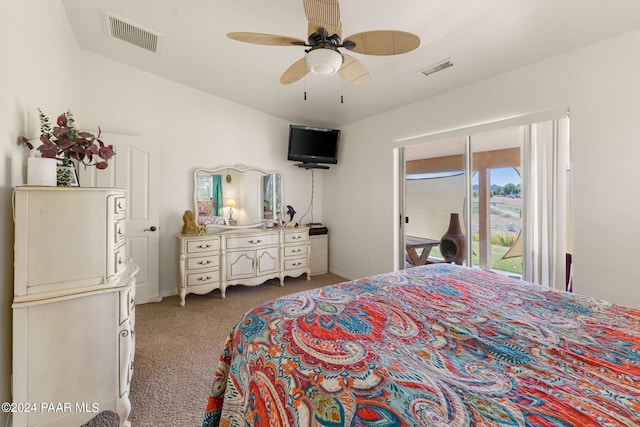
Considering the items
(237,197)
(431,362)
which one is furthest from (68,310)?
(237,197)

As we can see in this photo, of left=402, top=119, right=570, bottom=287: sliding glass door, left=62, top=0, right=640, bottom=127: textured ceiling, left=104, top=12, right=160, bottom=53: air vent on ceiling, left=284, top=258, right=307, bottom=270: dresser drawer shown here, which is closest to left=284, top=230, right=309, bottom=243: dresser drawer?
left=284, top=258, right=307, bottom=270: dresser drawer

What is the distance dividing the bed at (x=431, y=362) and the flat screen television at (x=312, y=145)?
3.07 meters

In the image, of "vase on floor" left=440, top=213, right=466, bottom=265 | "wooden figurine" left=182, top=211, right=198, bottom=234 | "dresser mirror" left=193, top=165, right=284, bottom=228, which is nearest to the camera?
"vase on floor" left=440, top=213, right=466, bottom=265

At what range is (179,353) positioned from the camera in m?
2.33

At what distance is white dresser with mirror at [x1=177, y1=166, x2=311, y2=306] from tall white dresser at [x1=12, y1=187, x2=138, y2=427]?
1.76 meters

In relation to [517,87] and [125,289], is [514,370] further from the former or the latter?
[517,87]

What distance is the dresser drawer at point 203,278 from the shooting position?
3396mm

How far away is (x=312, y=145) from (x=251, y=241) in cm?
176

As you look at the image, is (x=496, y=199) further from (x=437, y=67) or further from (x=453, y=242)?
(x=437, y=67)

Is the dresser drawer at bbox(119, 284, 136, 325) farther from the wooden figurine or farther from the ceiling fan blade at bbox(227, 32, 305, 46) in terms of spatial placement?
the wooden figurine

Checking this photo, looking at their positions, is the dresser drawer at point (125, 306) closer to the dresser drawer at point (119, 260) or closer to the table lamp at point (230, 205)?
the dresser drawer at point (119, 260)

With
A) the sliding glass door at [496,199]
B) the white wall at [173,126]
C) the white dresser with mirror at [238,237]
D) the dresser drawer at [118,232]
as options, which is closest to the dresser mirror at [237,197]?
the white dresser with mirror at [238,237]

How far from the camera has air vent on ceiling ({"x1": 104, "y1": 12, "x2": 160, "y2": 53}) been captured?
8.46ft

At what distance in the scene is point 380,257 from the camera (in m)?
3.98
